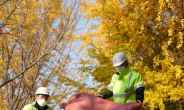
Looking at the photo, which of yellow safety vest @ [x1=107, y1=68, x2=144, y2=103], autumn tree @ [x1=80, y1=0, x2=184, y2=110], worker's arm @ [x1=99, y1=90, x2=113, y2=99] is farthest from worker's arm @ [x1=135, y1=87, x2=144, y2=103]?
autumn tree @ [x1=80, y1=0, x2=184, y2=110]

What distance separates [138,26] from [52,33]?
11.9ft

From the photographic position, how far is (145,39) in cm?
1006

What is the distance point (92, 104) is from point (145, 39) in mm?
6926

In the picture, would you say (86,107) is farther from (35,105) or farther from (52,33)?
(52,33)

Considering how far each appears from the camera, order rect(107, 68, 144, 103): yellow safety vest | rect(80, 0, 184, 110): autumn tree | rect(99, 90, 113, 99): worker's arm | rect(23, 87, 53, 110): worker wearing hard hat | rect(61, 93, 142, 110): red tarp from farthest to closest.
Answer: rect(80, 0, 184, 110): autumn tree < rect(23, 87, 53, 110): worker wearing hard hat < rect(99, 90, 113, 99): worker's arm < rect(107, 68, 144, 103): yellow safety vest < rect(61, 93, 142, 110): red tarp

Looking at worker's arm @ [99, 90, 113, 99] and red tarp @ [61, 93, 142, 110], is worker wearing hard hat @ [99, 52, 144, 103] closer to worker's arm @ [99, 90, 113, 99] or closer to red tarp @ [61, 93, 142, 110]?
worker's arm @ [99, 90, 113, 99]

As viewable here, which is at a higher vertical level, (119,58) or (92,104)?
(119,58)

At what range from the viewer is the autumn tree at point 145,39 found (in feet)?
29.7

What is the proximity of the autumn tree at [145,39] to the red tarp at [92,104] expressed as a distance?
17.6ft

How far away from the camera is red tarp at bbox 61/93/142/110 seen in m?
3.34

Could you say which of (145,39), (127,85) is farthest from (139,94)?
(145,39)

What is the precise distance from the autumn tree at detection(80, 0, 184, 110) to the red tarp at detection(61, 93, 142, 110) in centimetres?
535

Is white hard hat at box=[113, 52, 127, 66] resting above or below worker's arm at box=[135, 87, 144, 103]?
above

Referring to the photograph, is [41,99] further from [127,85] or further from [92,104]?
[92,104]
